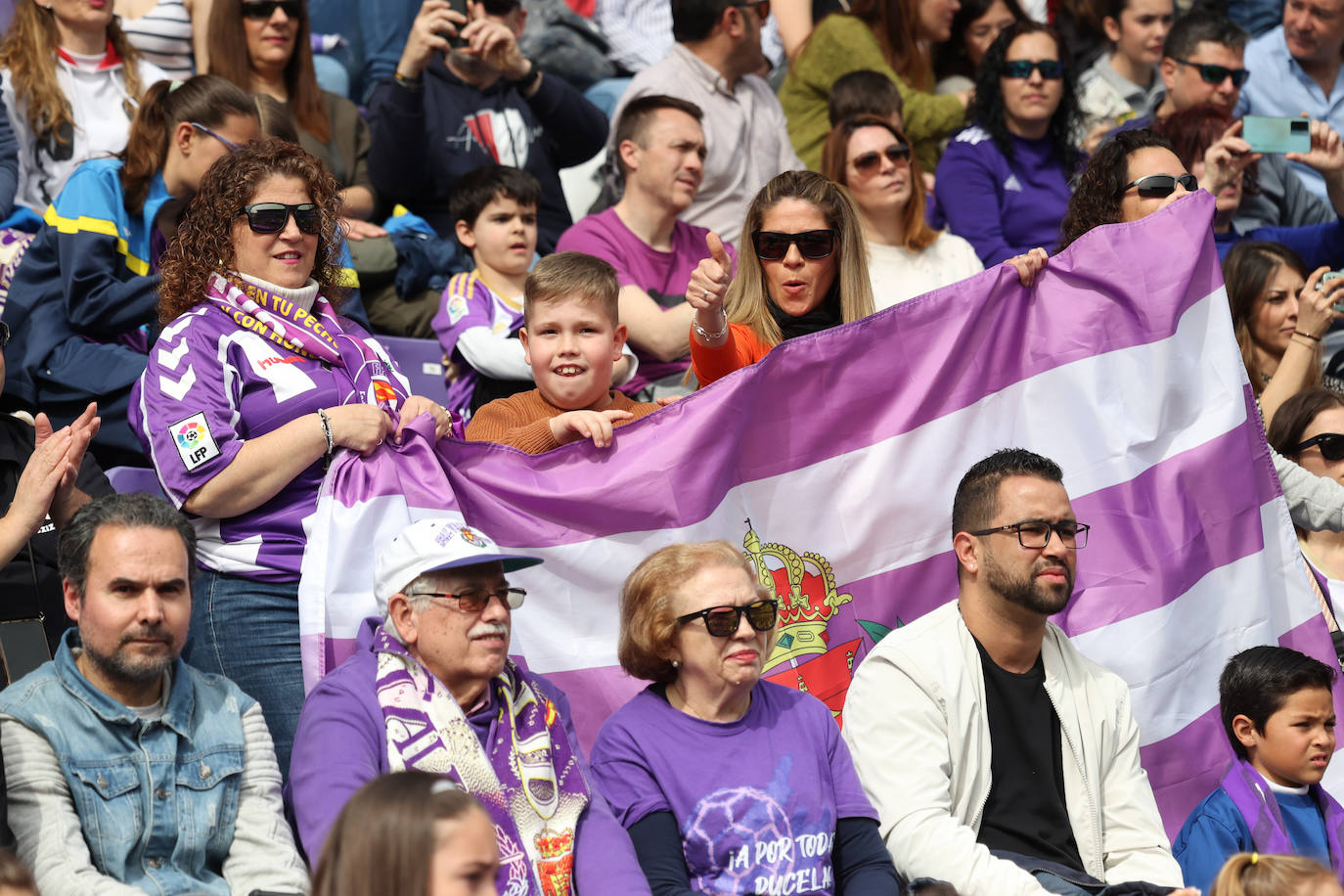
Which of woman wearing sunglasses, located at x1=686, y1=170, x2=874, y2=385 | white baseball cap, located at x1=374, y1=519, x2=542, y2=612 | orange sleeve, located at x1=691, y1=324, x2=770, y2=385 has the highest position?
woman wearing sunglasses, located at x1=686, y1=170, x2=874, y2=385

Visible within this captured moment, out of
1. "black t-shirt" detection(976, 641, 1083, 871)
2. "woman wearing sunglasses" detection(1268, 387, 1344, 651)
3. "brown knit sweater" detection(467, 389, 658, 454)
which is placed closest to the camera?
"black t-shirt" detection(976, 641, 1083, 871)

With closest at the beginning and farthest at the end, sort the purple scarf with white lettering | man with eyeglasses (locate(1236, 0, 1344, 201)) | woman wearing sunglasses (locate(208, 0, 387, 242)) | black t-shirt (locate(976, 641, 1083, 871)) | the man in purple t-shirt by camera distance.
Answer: black t-shirt (locate(976, 641, 1083, 871))
the purple scarf with white lettering
the man in purple t-shirt
woman wearing sunglasses (locate(208, 0, 387, 242))
man with eyeglasses (locate(1236, 0, 1344, 201))

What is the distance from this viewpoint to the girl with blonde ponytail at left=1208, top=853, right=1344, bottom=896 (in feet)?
12.8

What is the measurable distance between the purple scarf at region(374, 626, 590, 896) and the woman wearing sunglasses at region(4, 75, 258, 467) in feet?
7.15

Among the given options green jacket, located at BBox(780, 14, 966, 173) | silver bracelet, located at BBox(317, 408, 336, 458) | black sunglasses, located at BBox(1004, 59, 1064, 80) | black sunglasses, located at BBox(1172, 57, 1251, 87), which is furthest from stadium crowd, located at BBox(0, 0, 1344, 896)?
green jacket, located at BBox(780, 14, 966, 173)

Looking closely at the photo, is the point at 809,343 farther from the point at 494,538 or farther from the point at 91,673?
→ the point at 91,673

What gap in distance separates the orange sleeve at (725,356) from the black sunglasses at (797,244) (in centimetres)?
35

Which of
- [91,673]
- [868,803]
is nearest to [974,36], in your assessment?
[868,803]

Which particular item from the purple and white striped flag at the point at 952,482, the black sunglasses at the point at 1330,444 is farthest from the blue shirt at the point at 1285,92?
the purple and white striped flag at the point at 952,482

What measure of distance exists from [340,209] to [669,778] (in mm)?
2295

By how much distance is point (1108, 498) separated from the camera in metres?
5.71

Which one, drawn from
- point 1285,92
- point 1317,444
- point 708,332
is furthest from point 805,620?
point 1285,92

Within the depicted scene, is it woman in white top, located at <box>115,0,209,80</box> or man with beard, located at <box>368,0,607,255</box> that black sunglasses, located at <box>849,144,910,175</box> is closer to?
man with beard, located at <box>368,0,607,255</box>

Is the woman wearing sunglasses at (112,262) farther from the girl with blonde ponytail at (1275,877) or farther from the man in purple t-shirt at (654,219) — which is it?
the girl with blonde ponytail at (1275,877)
